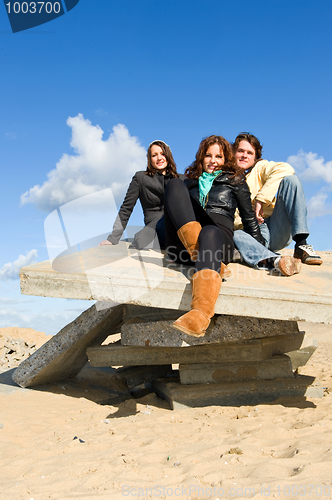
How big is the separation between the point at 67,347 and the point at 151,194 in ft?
7.87

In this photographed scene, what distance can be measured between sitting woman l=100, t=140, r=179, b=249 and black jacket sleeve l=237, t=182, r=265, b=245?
4.26 feet

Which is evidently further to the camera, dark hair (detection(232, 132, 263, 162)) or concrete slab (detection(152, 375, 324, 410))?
dark hair (detection(232, 132, 263, 162))

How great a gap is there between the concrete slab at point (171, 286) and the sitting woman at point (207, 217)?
25 centimetres

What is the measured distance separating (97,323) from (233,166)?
2528 mm

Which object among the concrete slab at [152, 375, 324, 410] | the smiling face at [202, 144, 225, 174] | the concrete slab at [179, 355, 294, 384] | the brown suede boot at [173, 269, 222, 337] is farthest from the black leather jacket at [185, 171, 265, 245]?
the concrete slab at [152, 375, 324, 410]

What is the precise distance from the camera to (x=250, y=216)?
14.6 ft

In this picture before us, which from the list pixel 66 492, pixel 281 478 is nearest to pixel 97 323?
pixel 66 492

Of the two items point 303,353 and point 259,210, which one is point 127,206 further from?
point 303,353

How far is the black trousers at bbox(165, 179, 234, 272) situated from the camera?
3496 mm

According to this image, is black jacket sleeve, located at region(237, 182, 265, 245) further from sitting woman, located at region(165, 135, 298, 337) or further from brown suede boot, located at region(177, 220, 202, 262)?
brown suede boot, located at region(177, 220, 202, 262)

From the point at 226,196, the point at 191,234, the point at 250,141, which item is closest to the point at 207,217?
the point at 191,234

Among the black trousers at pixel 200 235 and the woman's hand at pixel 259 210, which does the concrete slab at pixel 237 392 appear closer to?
the black trousers at pixel 200 235

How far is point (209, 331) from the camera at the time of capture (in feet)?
13.4

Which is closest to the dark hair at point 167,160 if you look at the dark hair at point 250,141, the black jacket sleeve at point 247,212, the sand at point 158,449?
the dark hair at point 250,141
